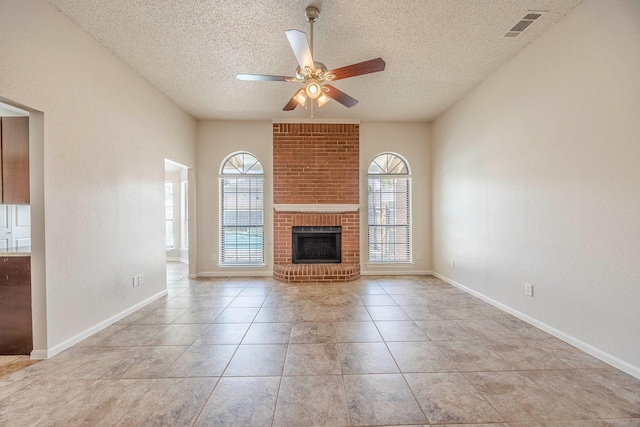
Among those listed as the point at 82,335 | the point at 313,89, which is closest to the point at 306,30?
the point at 313,89

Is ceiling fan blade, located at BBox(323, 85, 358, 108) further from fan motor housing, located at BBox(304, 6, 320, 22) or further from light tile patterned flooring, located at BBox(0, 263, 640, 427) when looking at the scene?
light tile patterned flooring, located at BBox(0, 263, 640, 427)

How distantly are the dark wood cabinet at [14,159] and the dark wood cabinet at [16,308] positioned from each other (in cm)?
54

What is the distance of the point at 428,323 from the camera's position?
2.72 meters

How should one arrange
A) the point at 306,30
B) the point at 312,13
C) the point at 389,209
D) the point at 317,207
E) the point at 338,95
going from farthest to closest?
the point at 389,209 → the point at 317,207 → the point at 338,95 → the point at 306,30 → the point at 312,13

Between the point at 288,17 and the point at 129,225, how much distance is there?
9.36 feet

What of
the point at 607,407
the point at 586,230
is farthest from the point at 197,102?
the point at 607,407

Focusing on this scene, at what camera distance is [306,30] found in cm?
237

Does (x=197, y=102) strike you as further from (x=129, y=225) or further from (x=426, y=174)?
(x=426, y=174)

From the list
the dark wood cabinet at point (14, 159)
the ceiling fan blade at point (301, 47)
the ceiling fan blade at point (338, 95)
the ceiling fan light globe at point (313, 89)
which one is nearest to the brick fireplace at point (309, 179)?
the ceiling fan blade at point (338, 95)

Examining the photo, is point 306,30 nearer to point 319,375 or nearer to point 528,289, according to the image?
point 319,375

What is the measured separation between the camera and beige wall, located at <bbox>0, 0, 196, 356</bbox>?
2.01 m

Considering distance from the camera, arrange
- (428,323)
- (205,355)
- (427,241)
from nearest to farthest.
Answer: (205,355) → (428,323) → (427,241)

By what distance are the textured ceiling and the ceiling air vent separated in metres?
0.05

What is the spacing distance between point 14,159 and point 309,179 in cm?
355
